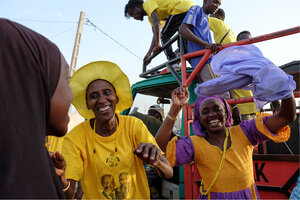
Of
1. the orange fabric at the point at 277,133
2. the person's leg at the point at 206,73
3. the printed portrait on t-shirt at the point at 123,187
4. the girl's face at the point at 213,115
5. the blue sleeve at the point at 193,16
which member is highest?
the blue sleeve at the point at 193,16

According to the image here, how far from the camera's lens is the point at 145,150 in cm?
128

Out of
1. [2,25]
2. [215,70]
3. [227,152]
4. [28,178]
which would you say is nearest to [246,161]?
[227,152]

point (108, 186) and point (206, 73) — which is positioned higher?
point (206, 73)

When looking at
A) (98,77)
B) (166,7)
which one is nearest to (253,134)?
(98,77)

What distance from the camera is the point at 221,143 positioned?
74.9 inches

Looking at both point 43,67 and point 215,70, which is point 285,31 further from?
point 43,67

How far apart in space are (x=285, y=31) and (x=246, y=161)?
119cm

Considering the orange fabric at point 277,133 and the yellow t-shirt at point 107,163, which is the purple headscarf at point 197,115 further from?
the yellow t-shirt at point 107,163

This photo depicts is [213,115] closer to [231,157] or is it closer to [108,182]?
[231,157]

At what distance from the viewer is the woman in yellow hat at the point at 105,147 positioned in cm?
155

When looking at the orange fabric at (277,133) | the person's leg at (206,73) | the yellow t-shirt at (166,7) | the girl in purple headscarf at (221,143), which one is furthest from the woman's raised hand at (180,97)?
the yellow t-shirt at (166,7)

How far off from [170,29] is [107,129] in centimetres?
238

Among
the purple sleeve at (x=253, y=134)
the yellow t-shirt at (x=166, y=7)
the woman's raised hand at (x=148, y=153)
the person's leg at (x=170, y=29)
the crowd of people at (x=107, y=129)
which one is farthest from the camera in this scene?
the person's leg at (x=170, y=29)

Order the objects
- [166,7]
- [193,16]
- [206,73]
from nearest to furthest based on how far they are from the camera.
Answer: [206,73] → [193,16] → [166,7]
